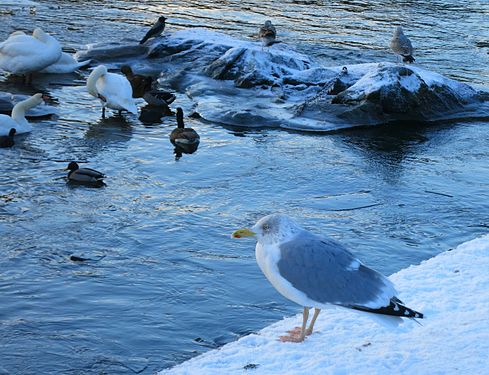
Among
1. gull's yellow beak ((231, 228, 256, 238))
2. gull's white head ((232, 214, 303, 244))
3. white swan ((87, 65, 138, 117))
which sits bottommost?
white swan ((87, 65, 138, 117))

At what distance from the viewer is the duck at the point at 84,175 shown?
9.59m

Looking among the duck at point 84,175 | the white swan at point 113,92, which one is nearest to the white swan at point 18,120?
the white swan at point 113,92

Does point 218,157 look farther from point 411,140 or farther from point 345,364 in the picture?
point 345,364

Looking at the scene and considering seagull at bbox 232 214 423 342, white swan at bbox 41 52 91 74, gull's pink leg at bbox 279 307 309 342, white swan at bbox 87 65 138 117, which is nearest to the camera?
→ seagull at bbox 232 214 423 342

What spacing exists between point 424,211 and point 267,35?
799 centimetres

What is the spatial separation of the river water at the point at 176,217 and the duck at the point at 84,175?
0.46ft

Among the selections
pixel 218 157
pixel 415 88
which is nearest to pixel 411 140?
pixel 415 88

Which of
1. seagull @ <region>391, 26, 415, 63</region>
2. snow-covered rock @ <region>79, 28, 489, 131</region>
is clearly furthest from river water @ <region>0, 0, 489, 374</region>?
seagull @ <region>391, 26, 415, 63</region>

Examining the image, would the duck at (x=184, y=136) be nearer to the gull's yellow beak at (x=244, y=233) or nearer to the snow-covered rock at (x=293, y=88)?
the snow-covered rock at (x=293, y=88)

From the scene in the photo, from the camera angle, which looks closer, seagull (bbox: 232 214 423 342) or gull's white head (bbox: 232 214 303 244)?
seagull (bbox: 232 214 423 342)

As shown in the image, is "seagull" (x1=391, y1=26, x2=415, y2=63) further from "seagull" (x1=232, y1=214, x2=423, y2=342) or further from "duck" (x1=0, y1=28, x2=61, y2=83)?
"seagull" (x1=232, y1=214, x2=423, y2=342)

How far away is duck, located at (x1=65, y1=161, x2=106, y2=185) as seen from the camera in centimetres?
959

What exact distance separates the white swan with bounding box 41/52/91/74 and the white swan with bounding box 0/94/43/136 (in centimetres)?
335

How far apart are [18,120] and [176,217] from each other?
12.5ft
